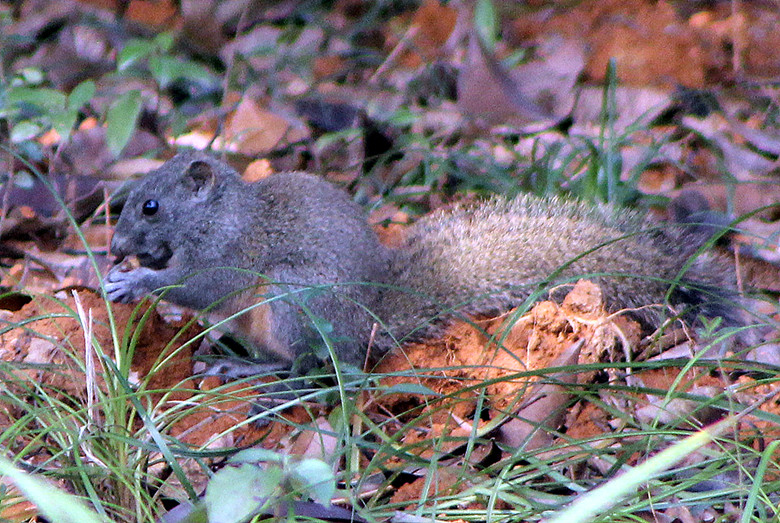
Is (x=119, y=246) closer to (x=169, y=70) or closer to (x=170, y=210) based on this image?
(x=170, y=210)

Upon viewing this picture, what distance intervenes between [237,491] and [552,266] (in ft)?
6.12

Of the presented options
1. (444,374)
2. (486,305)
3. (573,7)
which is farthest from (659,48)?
(444,374)

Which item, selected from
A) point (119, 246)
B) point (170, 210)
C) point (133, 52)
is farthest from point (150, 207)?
point (133, 52)

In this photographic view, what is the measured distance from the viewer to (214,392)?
2441mm

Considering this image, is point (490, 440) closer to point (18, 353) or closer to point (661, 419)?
point (661, 419)

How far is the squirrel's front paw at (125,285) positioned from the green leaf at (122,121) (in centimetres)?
80

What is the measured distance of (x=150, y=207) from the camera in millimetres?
3652

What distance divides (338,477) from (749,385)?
1210 millimetres

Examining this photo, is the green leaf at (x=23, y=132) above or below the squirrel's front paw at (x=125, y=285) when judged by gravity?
above

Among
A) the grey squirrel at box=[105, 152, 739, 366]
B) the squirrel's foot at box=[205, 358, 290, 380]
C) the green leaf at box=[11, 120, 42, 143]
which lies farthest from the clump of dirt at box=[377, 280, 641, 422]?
the green leaf at box=[11, 120, 42, 143]

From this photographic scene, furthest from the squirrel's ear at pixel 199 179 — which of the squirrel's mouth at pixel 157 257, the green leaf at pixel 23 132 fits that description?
the green leaf at pixel 23 132

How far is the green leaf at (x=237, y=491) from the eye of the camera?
154cm

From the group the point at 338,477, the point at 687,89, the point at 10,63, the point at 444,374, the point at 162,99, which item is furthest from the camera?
the point at 10,63

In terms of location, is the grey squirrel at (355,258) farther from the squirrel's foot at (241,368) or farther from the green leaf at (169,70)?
the green leaf at (169,70)
